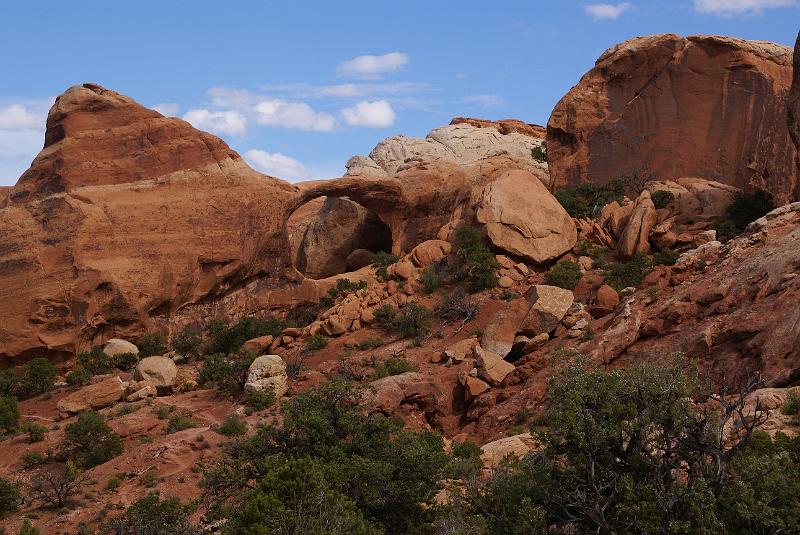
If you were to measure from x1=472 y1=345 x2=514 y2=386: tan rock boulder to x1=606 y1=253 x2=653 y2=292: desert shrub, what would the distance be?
474 centimetres

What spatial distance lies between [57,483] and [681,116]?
75.2 ft

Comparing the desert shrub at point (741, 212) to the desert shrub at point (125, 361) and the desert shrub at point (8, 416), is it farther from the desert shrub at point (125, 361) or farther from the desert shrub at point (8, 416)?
the desert shrub at point (8, 416)

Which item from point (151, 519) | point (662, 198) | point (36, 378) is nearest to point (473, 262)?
point (662, 198)

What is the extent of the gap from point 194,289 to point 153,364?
4721 millimetres

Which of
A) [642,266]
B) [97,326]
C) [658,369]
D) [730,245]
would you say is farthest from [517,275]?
[658,369]

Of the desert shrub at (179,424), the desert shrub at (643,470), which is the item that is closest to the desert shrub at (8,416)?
the desert shrub at (179,424)

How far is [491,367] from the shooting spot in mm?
21156

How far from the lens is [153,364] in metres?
24.7

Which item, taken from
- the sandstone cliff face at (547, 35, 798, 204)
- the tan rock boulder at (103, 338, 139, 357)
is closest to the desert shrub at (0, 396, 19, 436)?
the tan rock boulder at (103, 338, 139, 357)

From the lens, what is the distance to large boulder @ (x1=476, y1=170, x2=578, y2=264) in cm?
2688

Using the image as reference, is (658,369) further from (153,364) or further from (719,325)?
(153,364)

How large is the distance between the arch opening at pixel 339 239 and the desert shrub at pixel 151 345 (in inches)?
315

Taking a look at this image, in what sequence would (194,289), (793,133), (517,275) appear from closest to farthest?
(793,133), (517,275), (194,289)

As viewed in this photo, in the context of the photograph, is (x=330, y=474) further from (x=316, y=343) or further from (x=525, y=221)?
(x=525, y=221)
